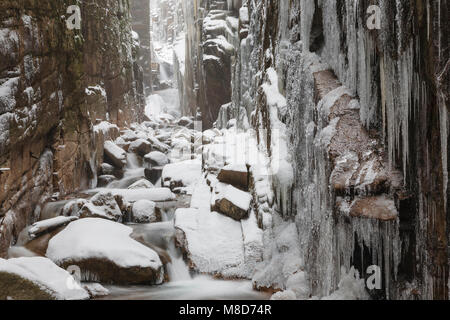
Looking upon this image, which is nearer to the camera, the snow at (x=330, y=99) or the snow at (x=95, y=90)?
the snow at (x=330, y=99)

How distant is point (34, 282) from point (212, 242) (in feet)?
11.3

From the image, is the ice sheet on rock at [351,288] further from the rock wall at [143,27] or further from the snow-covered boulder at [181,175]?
the rock wall at [143,27]

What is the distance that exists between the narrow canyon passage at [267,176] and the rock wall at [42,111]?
47 mm

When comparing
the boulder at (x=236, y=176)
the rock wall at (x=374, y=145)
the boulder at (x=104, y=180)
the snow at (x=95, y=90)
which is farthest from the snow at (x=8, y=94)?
the snow at (x=95, y=90)

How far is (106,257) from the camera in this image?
19.6 feet

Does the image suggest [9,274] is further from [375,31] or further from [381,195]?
[375,31]

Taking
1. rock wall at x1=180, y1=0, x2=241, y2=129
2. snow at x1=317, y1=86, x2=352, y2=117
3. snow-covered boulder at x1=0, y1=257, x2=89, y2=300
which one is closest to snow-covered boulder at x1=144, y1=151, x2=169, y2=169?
rock wall at x1=180, y1=0, x2=241, y2=129

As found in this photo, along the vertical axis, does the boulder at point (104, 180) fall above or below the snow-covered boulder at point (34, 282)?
below

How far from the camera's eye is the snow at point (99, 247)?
5992 millimetres

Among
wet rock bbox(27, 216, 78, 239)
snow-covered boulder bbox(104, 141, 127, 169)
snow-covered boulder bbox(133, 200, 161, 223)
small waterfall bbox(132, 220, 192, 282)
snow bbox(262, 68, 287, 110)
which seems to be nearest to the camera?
small waterfall bbox(132, 220, 192, 282)

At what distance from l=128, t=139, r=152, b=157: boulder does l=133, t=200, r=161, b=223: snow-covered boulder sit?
23.9 ft

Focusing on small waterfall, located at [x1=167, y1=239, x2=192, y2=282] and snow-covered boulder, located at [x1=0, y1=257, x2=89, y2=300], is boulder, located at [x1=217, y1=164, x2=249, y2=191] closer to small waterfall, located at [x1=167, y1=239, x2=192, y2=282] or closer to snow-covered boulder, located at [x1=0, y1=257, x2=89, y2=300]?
small waterfall, located at [x1=167, y1=239, x2=192, y2=282]

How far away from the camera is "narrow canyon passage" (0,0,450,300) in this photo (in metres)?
2.83

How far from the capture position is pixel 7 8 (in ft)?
23.0
